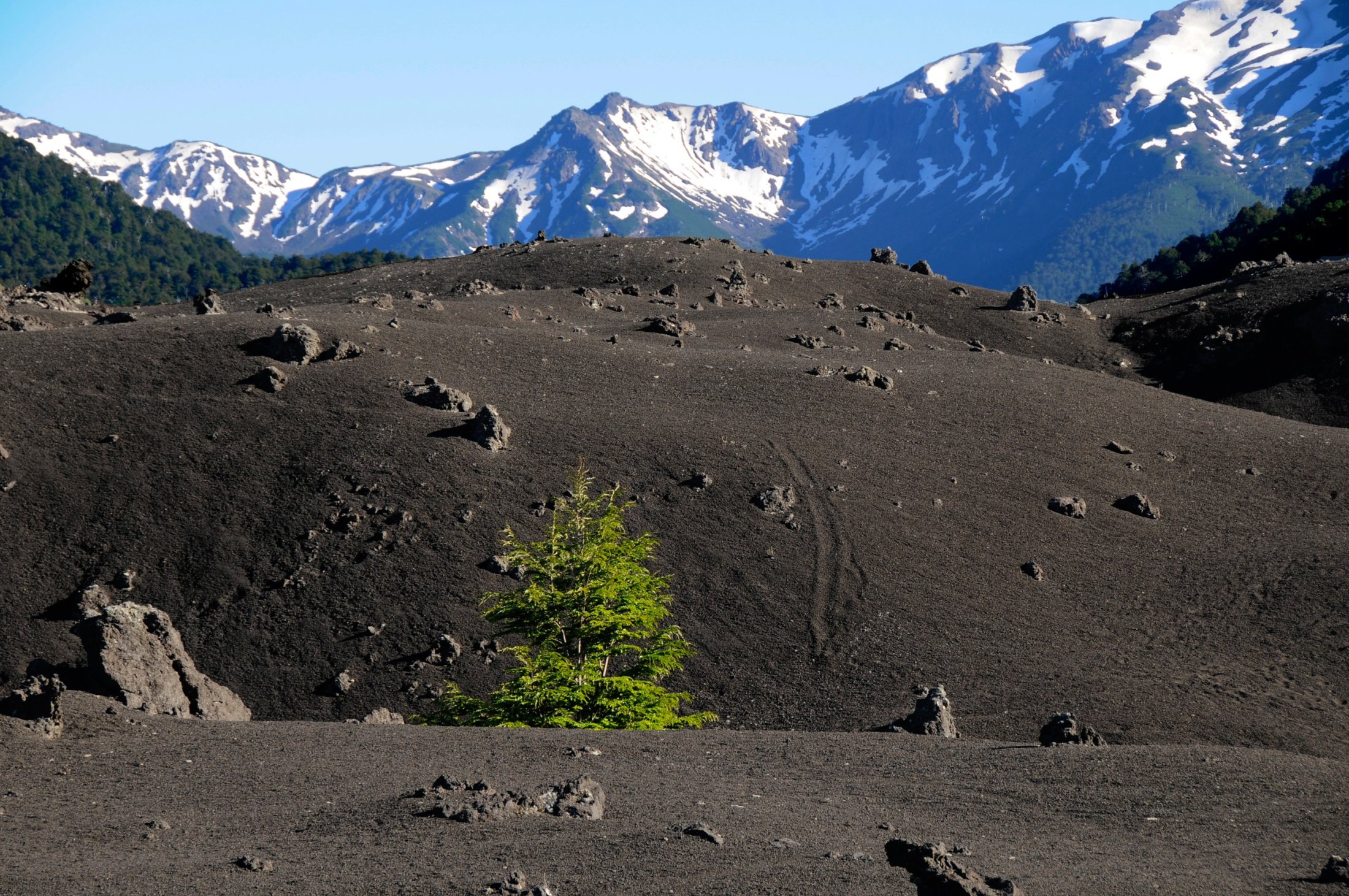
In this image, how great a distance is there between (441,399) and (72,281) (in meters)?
27.3

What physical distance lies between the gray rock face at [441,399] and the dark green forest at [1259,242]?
204ft

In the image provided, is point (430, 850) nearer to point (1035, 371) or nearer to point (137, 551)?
point (137, 551)

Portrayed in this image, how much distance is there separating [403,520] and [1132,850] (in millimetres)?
20490

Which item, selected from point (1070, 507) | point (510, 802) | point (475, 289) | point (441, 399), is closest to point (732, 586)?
point (1070, 507)

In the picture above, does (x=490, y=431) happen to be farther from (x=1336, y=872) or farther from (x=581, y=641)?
(x=1336, y=872)

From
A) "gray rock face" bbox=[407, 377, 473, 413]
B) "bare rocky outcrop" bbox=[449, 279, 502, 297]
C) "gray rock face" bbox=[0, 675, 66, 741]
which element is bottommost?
"gray rock face" bbox=[0, 675, 66, 741]

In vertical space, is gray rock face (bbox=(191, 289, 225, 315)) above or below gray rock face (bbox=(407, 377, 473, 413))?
above

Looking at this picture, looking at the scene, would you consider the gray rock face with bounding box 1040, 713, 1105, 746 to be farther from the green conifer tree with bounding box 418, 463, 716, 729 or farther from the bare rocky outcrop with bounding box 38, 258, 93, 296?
the bare rocky outcrop with bounding box 38, 258, 93, 296

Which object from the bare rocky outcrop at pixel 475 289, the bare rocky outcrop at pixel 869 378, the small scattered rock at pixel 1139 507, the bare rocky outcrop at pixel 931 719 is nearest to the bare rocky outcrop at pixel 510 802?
the bare rocky outcrop at pixel 931 719

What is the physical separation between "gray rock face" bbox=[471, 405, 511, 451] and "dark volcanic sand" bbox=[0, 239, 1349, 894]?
0.42 metres

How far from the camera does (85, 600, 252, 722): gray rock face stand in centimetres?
1872

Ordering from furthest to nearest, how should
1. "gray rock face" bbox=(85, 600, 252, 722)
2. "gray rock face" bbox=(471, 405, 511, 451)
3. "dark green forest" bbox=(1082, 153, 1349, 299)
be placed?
"dark green forest" bbox=(1082, 153, 1349, 299)
"gray rock face" bbox=(471, 405, 511, 451)
"gray rock face" bbox=(85, 600, 252, 722)

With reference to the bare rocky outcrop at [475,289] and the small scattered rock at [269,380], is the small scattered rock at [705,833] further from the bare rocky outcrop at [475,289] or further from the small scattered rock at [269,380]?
the bare rocky outcrop at [475,289]

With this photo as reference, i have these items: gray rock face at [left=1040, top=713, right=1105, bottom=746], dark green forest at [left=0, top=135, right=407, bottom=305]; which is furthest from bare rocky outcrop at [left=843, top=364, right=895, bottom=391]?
dark green forest at [left=0, top=135, right=407, bottom=305]
